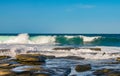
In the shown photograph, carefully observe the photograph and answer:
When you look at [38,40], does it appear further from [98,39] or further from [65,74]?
[65,74]

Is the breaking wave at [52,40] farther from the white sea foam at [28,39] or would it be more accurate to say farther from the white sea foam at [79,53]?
the white sea foam at [79,53]

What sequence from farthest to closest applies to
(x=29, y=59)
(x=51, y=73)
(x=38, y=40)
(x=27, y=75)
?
(x=38, y=40)
(x=29, y=59)
(x=51, y=73)
(x=27, y=75)

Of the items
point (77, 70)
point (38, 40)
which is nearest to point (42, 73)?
point (77, 70)

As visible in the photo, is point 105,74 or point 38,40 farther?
point 38,40

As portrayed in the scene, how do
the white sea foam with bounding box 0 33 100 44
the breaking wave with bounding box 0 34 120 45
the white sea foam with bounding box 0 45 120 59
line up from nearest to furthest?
the white sea foam with bounding box 0 45 120 59, the white sea foam with bounding box 0 33 100 44, the breaking wave with bounding box 0 34 120 45

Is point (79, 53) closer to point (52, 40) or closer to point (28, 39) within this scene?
point (28, 39)

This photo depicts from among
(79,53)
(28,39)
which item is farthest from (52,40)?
(79,53)

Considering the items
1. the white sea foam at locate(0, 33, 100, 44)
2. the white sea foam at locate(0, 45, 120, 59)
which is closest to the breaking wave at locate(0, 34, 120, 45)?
the white sea foam at locate(0, 33, 100, 44)

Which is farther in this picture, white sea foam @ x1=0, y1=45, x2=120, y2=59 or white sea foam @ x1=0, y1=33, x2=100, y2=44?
white sea foam @ x1=0, y1=33, x2=100, y2=44

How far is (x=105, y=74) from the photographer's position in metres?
12.6

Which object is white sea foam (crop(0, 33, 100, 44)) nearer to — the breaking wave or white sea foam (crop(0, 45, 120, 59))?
the breaking wave

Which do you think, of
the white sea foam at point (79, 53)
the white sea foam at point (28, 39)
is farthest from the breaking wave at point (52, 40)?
the white sea foam at point (79, 53)

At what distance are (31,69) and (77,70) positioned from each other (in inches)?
77.8

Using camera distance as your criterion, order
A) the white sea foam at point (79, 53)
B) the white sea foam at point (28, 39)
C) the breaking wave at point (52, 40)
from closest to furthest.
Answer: the white sea foam at point (79, 53), the white sea foam at point (28, 39), the breaking wave at point (52, 40)
